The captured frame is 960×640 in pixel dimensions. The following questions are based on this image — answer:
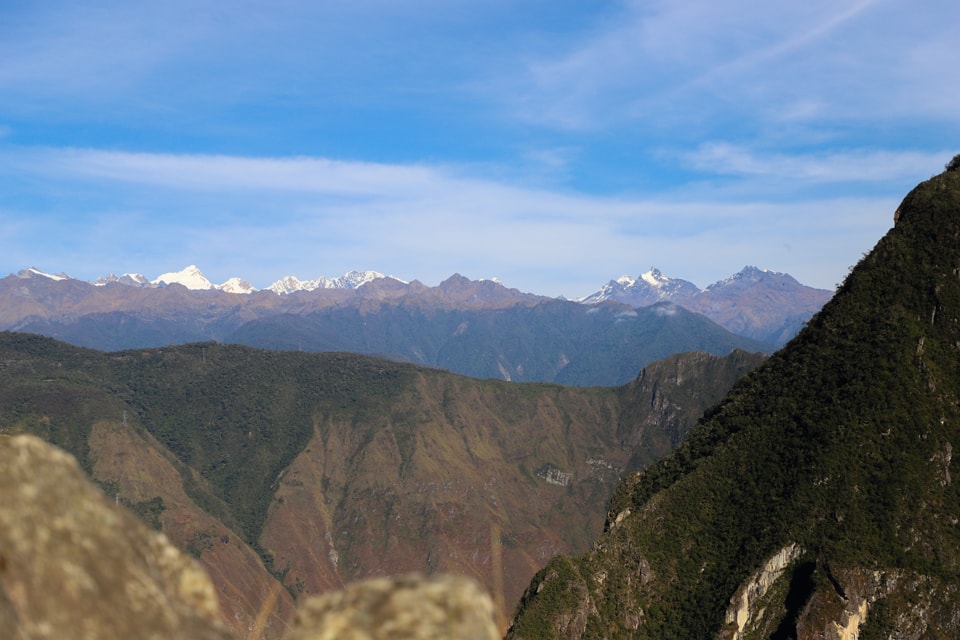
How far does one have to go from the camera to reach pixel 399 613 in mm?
15109

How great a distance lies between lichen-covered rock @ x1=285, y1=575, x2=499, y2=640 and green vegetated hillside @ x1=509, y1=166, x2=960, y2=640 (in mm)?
112631

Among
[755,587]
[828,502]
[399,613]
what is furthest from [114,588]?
[828,502]

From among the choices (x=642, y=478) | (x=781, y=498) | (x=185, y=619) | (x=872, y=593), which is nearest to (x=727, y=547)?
(x=781, y=498)

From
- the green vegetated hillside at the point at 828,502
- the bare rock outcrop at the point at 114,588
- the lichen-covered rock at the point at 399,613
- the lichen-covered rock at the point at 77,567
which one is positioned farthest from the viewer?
the green vegetated hillside at the point at 828,502

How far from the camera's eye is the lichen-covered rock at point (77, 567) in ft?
42.4

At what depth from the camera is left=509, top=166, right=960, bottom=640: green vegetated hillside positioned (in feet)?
379

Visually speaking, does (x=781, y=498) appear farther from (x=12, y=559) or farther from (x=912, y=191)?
(x=12, y=559)

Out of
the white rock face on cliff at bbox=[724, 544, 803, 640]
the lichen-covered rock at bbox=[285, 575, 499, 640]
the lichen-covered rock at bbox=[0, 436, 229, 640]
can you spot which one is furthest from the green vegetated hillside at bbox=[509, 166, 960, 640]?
the lichen-covered rock at bbox=[0, 436, 229, 640]

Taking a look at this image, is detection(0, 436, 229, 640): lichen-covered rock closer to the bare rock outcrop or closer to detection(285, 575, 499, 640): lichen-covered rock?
the bare rock outcrop

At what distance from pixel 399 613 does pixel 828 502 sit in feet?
410

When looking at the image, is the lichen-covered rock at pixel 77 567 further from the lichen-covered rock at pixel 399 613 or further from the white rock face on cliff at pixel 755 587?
the white rock face on cliff at pixel 755 587

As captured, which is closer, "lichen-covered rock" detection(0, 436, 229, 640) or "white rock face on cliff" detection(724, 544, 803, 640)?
"lichen-covered rock" detection(0, 436, 229, 640)

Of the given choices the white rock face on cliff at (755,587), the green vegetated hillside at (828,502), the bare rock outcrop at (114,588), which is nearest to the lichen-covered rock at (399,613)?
the bare rock outcrop at (114,588)

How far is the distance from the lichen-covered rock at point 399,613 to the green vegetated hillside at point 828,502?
112631 mm
